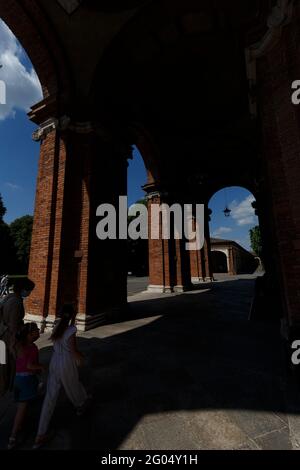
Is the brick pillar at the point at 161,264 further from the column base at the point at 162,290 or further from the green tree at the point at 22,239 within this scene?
the green tree at the point at 22,239

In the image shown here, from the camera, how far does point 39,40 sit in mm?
6508

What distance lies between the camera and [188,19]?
6730mm

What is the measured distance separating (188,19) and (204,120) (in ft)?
18.9

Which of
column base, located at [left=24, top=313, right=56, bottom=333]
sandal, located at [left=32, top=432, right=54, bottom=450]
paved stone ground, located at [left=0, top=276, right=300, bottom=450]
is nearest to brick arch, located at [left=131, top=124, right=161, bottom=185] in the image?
column base, located at [left=24, top=313, right=56, bottom=333]

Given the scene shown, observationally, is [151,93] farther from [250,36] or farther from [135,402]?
[135,402]

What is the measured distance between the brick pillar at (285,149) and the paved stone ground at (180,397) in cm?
116

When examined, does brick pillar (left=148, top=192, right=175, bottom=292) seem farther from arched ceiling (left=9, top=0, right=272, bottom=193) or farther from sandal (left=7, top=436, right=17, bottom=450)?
sandal (left=7, top=436, right=17, bottom=450)

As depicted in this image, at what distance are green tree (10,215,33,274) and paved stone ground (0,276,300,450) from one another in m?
32.1

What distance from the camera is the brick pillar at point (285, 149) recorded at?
3.72m

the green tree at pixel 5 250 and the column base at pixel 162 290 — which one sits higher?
the green tree at pixel 5 250

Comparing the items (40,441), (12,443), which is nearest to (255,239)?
(40,441)

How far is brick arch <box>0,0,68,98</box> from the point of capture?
20.2 ft

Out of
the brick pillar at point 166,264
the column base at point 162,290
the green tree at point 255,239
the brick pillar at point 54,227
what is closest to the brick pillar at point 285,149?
the brick pillar at point 54,227
